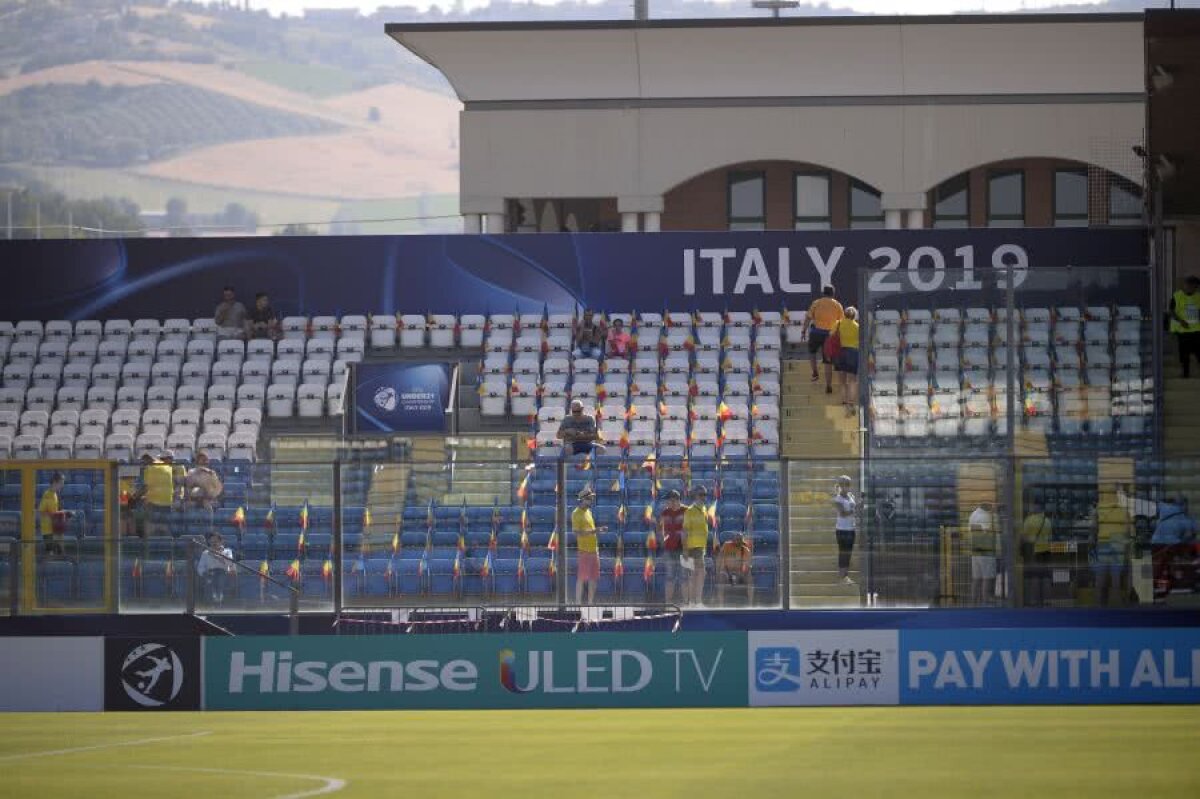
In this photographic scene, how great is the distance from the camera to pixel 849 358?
30.3 metres

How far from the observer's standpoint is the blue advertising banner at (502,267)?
33656 millimetres

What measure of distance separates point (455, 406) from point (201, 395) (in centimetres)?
370

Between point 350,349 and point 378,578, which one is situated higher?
point 350,349

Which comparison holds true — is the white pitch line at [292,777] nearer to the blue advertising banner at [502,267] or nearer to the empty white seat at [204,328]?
the empty white seat at [204,328]

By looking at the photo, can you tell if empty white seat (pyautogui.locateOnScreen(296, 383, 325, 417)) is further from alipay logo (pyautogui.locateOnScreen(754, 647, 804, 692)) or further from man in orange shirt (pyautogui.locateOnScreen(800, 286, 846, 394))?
alipay logo (pyautogui.locateOnScreen(754, 647, 804, 692))

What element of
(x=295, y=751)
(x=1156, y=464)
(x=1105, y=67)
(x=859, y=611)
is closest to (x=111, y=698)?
(x=295, y=751)

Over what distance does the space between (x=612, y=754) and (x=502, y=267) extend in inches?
715

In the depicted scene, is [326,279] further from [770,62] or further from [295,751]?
[295,751]

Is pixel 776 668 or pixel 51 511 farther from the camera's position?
pixel 51 511

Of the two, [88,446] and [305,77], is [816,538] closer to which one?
[88,446]

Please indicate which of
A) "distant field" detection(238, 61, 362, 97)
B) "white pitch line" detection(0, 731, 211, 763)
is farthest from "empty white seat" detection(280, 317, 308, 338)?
"distant field" detection(238, 61, 362, 97)

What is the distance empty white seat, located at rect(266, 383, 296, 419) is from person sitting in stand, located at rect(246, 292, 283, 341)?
5.88 feet

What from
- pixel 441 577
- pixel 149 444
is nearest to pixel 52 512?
pixel 441 577

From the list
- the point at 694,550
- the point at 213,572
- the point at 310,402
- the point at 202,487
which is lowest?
the point at 213,572
